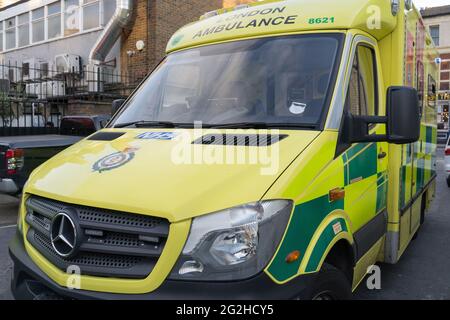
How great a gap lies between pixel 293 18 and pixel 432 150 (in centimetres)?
398

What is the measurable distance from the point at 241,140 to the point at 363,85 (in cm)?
129

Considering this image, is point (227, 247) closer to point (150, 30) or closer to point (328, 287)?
point (328, 287)

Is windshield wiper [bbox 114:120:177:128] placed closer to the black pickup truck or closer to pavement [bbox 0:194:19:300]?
pavement [bbox 0:194:19:300]

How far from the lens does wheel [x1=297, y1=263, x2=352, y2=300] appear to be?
2.47m

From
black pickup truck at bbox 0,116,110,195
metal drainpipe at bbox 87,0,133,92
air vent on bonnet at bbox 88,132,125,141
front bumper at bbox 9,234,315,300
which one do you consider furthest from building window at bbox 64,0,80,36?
front bumper at bbox 9,234,315,300

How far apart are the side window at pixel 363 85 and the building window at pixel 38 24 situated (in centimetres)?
1920

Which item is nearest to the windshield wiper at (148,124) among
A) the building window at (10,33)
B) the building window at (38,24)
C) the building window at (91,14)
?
the building window at (91,14)

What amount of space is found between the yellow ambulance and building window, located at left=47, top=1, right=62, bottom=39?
1663 centimetres

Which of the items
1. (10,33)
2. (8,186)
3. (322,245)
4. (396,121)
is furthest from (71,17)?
(322,245)

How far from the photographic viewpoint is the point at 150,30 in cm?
1544

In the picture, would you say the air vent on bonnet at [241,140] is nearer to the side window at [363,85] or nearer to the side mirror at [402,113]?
the side window at [363,85]

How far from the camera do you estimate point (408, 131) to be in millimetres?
2994
